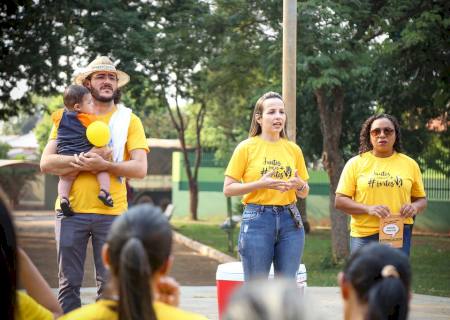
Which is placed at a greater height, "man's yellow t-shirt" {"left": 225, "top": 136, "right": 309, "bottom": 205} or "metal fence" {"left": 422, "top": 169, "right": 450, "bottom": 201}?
"man's yellow t-shirt" {"left": 225, "top": 136, "right": 309, "bottom": 205}

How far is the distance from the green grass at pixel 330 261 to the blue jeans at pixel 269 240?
6.34 metres

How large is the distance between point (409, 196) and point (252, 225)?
131 centimetres

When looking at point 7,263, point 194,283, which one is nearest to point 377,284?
point 7,263

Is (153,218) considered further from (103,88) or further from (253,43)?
(253,43)

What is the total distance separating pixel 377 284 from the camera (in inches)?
119

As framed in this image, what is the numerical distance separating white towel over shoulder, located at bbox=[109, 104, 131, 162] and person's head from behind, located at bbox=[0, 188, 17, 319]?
126 inches

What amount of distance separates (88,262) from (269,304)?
17247 millimetres

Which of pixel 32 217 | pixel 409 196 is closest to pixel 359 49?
pixel 409 196

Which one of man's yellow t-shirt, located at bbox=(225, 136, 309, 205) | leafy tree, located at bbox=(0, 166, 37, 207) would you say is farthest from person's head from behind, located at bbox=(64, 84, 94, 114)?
leafy tree, located at bbox=(0, 166, 37, 207)

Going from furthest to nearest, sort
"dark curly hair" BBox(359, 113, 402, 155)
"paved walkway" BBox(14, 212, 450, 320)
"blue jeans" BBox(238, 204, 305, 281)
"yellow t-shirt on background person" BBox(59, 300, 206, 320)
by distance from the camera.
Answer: "paved walkway" BBox(14, 212, 450, 320)
"dark curly hair" BBox(359, 113, 402, 155)
"blue jeans" BBox(238, 204, 305, 281)
"yellow t-shirt on background person" BBox(59, 300, 206, 320)

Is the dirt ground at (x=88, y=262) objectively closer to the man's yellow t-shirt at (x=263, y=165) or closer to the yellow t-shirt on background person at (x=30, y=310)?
the man's yellow t-shirt at (x=263, y=165)

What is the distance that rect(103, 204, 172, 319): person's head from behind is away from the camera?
2.91m

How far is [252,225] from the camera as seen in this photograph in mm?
6605

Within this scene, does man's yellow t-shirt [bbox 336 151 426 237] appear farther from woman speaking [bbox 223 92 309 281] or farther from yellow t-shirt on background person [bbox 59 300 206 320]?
yellow t-shirt on background person [bbox 59 300 206 320]
